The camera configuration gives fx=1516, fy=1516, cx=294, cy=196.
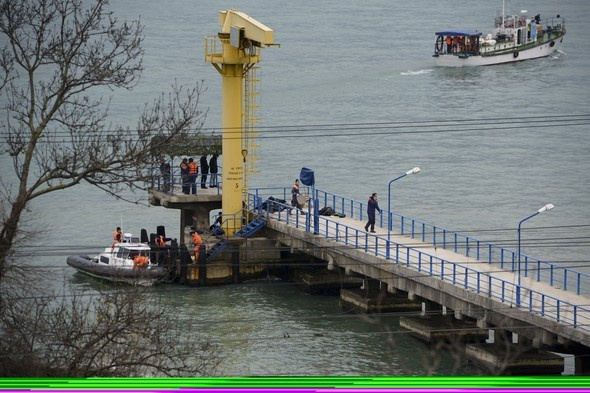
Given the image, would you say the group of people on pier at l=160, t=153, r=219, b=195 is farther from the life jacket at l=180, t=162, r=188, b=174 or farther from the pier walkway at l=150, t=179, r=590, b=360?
the pier walkway at l=150, t=179, r=590, b=360

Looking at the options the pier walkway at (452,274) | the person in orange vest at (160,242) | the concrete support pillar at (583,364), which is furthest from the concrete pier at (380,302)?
the concrete support pillar at (583,364)

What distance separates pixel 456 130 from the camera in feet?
242

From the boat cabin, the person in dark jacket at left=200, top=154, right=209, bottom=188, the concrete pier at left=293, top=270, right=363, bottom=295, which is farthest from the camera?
the boat cabin

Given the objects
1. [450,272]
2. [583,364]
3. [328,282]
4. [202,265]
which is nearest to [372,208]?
[328,282]

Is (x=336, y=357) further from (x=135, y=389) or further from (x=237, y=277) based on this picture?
(x=135, y=389)

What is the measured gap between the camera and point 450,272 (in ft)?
124

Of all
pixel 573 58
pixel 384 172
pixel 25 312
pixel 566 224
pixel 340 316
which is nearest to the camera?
pixel 25 312

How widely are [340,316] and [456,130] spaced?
111ft

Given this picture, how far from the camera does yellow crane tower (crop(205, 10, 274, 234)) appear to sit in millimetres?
44000

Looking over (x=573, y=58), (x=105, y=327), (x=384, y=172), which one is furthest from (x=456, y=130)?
(x=105, y=327)

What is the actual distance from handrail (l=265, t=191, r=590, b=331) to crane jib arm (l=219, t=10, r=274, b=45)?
4933 mm

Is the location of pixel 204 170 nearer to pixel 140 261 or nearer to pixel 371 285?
pixel 140 261

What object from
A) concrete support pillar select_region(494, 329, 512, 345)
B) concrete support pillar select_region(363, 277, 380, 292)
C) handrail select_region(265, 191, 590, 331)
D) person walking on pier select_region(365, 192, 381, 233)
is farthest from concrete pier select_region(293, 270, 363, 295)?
concrete support pillar select_region(494, 329, 512, 345)

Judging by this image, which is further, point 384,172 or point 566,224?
point 384,172
